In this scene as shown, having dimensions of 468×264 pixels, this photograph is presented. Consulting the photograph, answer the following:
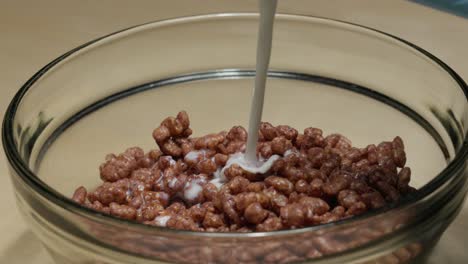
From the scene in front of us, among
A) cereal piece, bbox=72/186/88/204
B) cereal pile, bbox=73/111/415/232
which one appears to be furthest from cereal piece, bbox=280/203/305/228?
cereal piece, bbox=72/186/88/204

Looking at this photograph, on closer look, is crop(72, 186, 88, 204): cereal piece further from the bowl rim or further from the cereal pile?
the bowl rim

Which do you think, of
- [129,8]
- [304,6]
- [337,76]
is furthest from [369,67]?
[129,8]

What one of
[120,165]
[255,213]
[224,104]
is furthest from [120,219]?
[224,104]

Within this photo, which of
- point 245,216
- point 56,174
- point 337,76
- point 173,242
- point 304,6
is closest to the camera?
point 173,242

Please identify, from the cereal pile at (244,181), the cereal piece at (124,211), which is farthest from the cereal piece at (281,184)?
the cereal piece at (124,211)

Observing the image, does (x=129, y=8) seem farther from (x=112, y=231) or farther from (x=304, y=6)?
(x=112, y=231)

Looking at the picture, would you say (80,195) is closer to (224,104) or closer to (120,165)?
(120,165)

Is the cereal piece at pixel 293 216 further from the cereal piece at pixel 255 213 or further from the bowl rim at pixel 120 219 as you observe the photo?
the bowl rim at pixel 120 219
